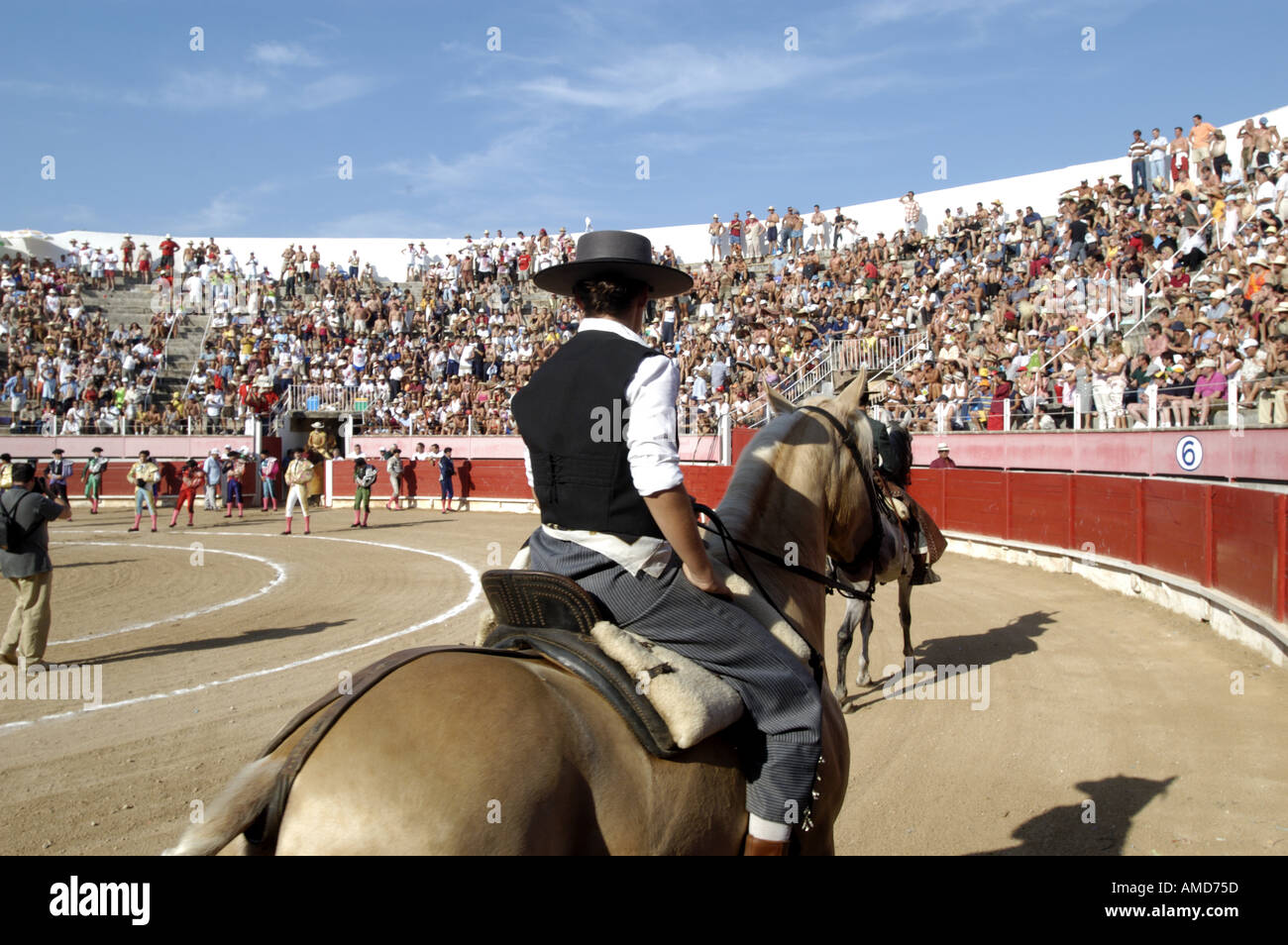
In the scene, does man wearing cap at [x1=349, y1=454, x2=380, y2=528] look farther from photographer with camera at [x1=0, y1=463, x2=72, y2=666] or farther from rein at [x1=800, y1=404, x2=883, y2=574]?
rein at [x1=800, y1=404, x2=883, y2=574]

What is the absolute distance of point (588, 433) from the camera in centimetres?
228

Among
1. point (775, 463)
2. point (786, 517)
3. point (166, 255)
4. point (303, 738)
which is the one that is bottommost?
point (303, 738)

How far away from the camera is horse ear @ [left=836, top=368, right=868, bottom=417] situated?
330 cm

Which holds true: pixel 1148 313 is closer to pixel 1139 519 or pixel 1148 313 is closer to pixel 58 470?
pixel 1139 519

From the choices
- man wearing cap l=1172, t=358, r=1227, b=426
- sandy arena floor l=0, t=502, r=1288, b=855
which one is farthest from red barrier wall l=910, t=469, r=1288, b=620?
man wearing cap l=1172, t=358, r=1227, b=426

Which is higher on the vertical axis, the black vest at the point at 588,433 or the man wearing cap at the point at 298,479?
the black vest at the point at 588,433

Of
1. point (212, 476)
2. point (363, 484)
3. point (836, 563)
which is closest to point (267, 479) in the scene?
point (212, 476)

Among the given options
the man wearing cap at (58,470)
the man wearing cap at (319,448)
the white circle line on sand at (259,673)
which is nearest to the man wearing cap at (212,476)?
the man wearing cap at (319,448)

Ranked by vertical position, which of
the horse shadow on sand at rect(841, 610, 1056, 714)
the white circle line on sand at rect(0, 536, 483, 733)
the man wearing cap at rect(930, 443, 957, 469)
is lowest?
the horse shadow on sand at rect(841, 610, 1056, 714)

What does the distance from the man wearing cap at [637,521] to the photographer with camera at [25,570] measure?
22.8 feet

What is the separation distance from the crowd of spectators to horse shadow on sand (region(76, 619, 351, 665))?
415 inches

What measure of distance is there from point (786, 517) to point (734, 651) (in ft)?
2.52

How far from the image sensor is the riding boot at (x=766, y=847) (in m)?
2.38

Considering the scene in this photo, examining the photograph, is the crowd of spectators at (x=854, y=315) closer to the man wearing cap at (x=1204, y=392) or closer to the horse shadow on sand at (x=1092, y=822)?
the man wearing cap at (x=1204, y=392)
